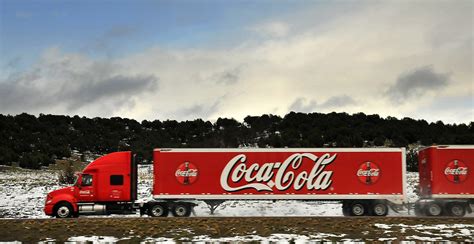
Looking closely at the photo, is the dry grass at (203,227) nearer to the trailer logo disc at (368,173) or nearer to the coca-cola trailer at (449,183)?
the coca-cola trailer at (449,183)

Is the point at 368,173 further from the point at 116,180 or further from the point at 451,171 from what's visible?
the point at 116,180

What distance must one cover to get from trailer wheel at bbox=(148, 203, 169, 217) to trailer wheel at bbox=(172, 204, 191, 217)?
0.42 meters

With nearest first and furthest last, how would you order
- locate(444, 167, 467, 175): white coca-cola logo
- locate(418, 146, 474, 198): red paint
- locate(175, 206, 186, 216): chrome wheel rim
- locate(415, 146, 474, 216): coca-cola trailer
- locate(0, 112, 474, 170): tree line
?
locate(175, 206, 186, 216): chrome wheel rim → locate(415, 146, 474, 216): coca-cola trailer → locate(418, 146, 474, 198): red paint → locate(444, 167, 467, 175): white coca-cola logo → locate(0, 112, 474, 170): tree line

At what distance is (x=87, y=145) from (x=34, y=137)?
10.2 meters

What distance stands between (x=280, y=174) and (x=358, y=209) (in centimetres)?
429

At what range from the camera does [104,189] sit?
26.9 meters

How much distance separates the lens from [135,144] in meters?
82.8

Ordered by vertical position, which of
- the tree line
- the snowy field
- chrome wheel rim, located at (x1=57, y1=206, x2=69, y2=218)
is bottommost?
the snowy field

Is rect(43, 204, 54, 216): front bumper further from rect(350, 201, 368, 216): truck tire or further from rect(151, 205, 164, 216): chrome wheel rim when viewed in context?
rect(350, 201, 368, 216): truck tire

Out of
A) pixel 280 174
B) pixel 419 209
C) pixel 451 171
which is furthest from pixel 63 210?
pixel 451 171

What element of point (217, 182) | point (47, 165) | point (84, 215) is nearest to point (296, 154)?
point (217, 182)

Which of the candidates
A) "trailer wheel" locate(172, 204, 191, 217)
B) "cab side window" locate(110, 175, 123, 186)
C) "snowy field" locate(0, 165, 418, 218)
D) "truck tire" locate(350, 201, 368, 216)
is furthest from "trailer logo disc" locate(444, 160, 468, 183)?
"cab side window" locate(110, 175, 123, 186)

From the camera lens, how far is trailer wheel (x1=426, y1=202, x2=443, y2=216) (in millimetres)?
27250

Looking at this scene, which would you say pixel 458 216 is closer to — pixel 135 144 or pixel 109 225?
pixel 109 225
